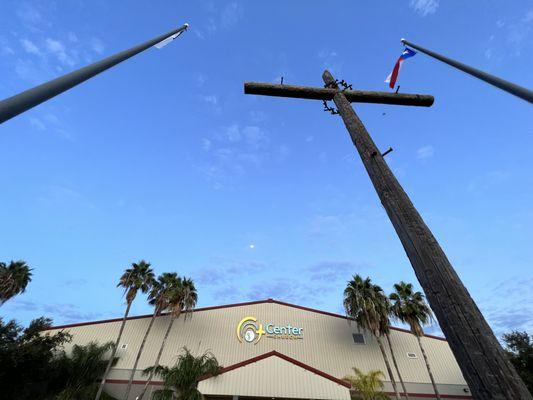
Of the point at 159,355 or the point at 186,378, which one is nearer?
the point at 186,378

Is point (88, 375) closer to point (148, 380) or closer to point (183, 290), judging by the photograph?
point (148, 380)

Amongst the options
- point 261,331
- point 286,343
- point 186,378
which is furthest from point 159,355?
point 286,343

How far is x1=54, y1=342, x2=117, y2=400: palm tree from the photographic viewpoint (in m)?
27.0

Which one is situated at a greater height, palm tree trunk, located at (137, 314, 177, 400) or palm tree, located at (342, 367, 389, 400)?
palm tree trunk, located at (137, 314, 177, 400)

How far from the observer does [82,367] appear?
A: 29469mm

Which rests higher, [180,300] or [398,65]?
[180,300]

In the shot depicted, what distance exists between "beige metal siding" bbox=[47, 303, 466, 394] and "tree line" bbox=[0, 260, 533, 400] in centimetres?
94

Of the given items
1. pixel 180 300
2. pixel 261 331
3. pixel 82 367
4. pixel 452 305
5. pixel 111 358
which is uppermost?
pixel 180 300

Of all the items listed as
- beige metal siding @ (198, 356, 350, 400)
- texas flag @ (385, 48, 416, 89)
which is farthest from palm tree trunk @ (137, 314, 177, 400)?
texas flag @ (385, 48, 416, 89)

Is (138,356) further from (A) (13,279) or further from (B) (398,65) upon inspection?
(B) (398,65)

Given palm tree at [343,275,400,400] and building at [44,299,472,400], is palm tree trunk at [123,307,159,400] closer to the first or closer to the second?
building at [44,299,472,400]

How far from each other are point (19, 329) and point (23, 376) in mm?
3930

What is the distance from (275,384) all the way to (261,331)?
1049 centimetres

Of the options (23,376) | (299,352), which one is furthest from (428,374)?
(23,376)
